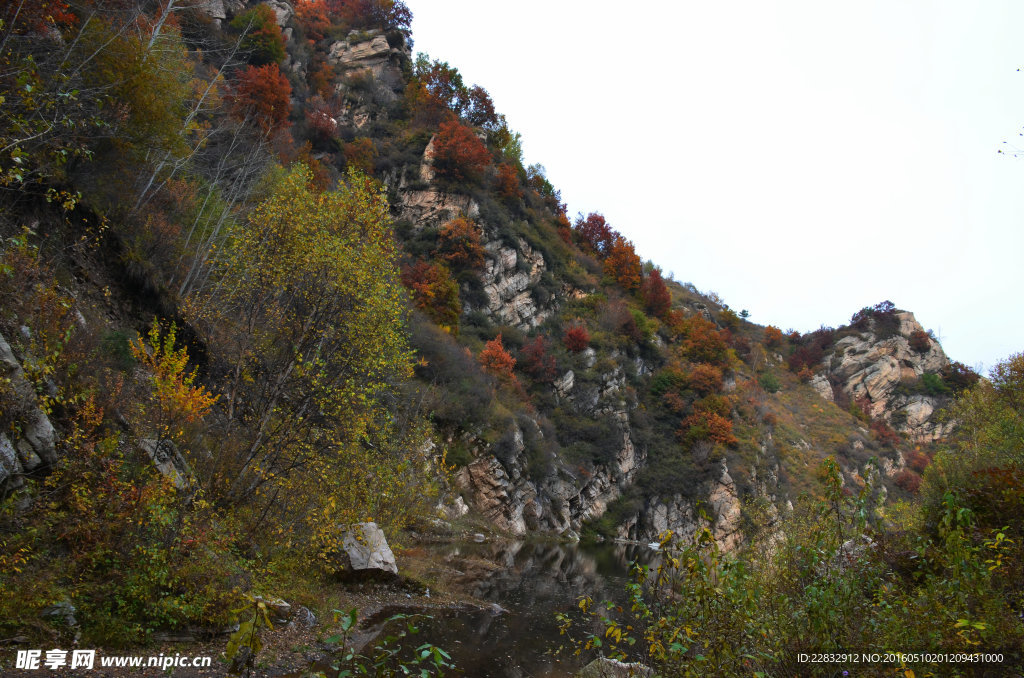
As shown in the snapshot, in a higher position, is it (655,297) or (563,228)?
(563,228)

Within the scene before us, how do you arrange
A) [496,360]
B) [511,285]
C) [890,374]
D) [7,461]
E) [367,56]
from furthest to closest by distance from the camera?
[890,374] → [367,56] → [511,285] → [496,360] → [7,461]

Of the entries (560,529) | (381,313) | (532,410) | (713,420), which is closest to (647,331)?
(713,420)

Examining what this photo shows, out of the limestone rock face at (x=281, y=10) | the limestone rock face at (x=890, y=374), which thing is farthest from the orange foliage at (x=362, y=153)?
the limestone rock face at (x=890, y=374)

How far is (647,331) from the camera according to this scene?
209 ft

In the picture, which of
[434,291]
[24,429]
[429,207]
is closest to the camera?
[24,429]

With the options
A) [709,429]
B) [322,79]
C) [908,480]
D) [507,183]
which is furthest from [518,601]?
[908,480]

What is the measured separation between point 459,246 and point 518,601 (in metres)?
37.4

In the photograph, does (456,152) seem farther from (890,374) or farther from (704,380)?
(890,374)

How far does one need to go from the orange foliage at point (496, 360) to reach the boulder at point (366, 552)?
90.9 ft

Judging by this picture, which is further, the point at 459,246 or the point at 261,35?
the point at 459,246

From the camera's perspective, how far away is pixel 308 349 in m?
13.4

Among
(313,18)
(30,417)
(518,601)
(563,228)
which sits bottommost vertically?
(518,601)

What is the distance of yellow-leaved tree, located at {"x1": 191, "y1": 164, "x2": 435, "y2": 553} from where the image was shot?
12.4 meters

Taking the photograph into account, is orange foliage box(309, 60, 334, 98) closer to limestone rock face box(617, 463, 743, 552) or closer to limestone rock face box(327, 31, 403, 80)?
limestone rock face box(327, 31, 403, 80)
